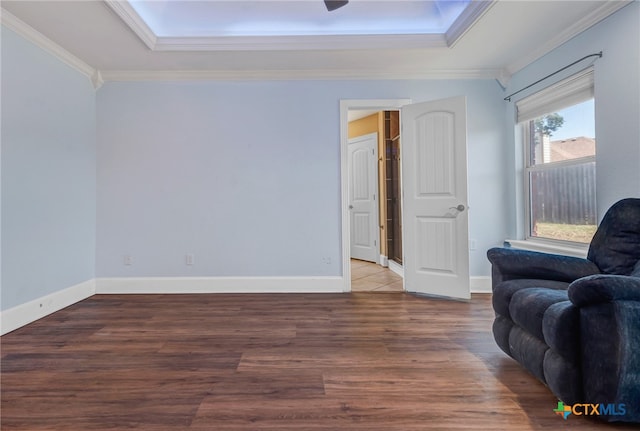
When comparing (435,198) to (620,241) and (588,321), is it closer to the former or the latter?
(620,241)

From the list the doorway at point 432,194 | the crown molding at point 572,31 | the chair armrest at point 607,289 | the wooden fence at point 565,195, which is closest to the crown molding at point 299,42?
the doorway at point 432,194

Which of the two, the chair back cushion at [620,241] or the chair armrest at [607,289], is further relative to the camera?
the chair back cushion at [620,241]

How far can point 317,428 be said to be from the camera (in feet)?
4.28

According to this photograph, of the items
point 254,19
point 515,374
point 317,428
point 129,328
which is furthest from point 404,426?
point 254,19

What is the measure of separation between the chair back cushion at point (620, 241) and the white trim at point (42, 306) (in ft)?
13.5

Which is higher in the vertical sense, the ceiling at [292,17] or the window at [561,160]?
the ceiling at [292,17]

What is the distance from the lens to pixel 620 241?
1744 mm

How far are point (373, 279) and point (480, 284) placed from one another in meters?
1.27

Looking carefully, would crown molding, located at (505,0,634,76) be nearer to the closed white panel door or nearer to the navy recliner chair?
the navy recliner chair

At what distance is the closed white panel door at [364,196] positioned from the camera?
17.6ft

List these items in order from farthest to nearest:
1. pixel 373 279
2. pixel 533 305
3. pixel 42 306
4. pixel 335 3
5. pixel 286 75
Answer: pixel 373 279, pixel 286 75, pixel 42 306, pixel 335 3, pixel 533 305

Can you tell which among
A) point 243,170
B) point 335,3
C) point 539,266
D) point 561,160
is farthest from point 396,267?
point 335,3

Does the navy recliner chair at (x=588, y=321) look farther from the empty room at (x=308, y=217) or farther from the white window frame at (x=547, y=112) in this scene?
the white window frame at (x=547, y=112)

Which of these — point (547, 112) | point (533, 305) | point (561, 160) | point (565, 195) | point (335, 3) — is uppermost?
point (335, 3)
